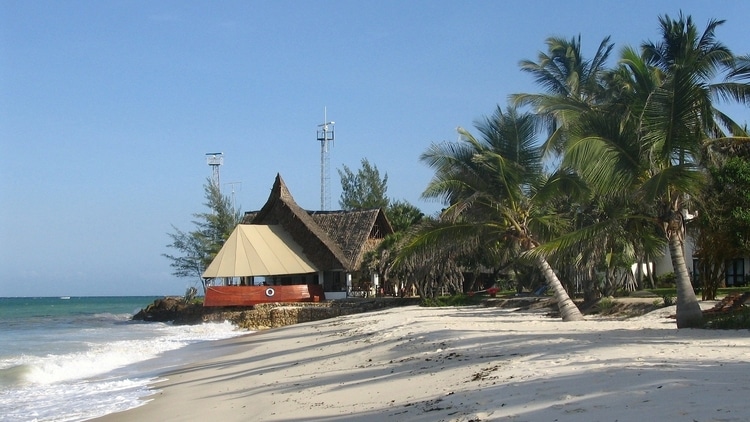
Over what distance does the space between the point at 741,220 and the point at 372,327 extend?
10624mm

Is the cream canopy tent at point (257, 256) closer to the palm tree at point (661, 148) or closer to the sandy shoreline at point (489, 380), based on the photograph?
the sandy shoreline at point (489, 380)

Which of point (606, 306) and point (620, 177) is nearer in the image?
point (620, 177)

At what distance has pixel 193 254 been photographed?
186 feet

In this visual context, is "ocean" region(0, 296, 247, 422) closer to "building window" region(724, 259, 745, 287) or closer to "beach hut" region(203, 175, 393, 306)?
"beach hut" region(203, 175, 393, 306)

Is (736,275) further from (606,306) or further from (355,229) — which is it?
(355,229)

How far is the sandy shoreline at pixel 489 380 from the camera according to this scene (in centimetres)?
624

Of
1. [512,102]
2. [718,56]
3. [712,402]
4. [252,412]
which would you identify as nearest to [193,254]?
[512,102]

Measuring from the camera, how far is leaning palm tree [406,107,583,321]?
18672mm

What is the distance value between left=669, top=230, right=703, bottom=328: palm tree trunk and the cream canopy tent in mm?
27077

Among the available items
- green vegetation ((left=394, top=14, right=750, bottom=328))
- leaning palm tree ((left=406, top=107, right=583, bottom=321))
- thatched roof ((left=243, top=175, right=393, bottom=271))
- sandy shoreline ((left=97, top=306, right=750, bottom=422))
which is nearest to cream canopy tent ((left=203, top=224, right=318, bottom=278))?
thatched roof ((left=243, top=175, right=393, bottom=271))

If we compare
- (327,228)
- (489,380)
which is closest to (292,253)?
(327,228)

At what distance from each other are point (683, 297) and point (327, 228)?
29.9m

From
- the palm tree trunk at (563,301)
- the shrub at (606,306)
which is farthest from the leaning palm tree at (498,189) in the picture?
the shrub at (606,306)

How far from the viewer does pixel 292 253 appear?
1583 inches
